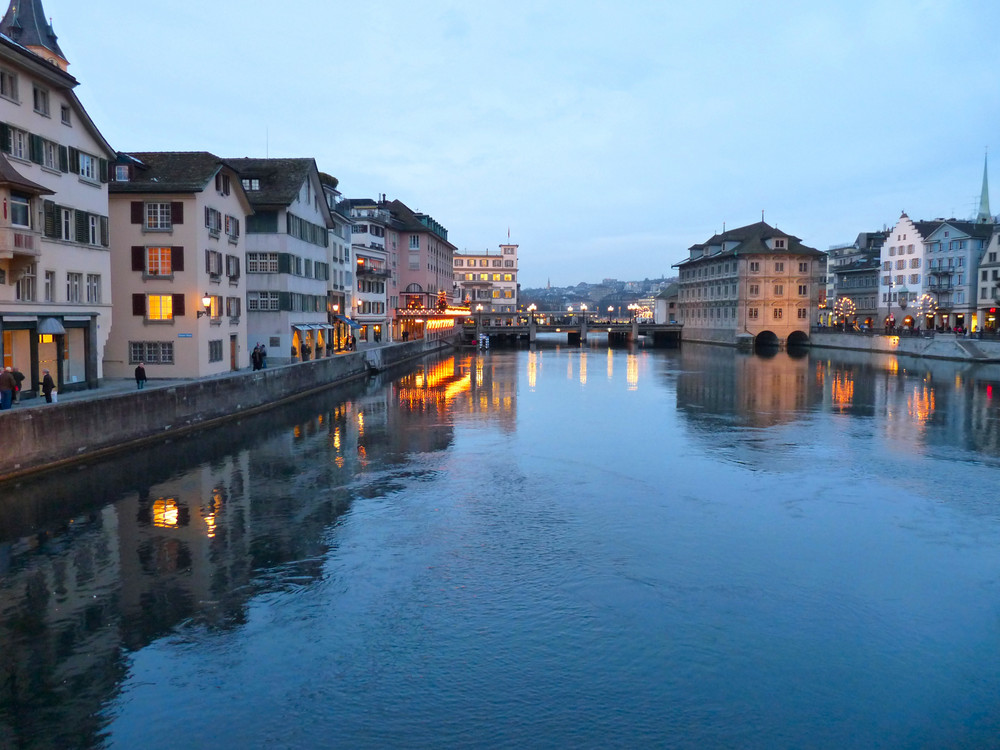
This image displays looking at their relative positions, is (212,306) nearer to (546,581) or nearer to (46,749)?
(546,581)

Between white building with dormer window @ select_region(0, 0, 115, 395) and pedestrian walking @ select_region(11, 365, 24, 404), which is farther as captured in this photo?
white building with dormer window @ select_region(0, 0, 115, 395)

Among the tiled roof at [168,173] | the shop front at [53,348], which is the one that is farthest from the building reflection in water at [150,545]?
the tiled roof at [168,173]

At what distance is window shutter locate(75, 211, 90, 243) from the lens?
3666 cm

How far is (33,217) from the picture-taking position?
109ft

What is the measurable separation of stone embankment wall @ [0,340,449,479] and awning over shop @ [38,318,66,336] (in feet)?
9.88

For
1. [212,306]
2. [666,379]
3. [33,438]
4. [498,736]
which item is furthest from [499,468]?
[666,379]

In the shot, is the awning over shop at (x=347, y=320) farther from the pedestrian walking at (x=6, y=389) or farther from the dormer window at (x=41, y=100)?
the pedestrian walking at (x=6, y=389)

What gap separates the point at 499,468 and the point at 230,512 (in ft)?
32.7

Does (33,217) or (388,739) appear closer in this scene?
(388,739)

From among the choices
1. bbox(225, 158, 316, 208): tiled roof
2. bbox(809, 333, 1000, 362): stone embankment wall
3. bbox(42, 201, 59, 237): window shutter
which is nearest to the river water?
bbox(42, 201, 59, 237): window shutter

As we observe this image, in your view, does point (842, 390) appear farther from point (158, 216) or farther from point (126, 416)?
point (126, 416)

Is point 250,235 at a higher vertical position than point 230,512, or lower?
higher

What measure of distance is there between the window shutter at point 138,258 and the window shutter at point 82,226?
26.3 ft

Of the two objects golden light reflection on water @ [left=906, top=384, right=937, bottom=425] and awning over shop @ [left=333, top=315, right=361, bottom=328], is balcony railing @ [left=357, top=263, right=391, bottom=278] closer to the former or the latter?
awning over shop @ [left=333, top=315, right=361, bottom=328]
